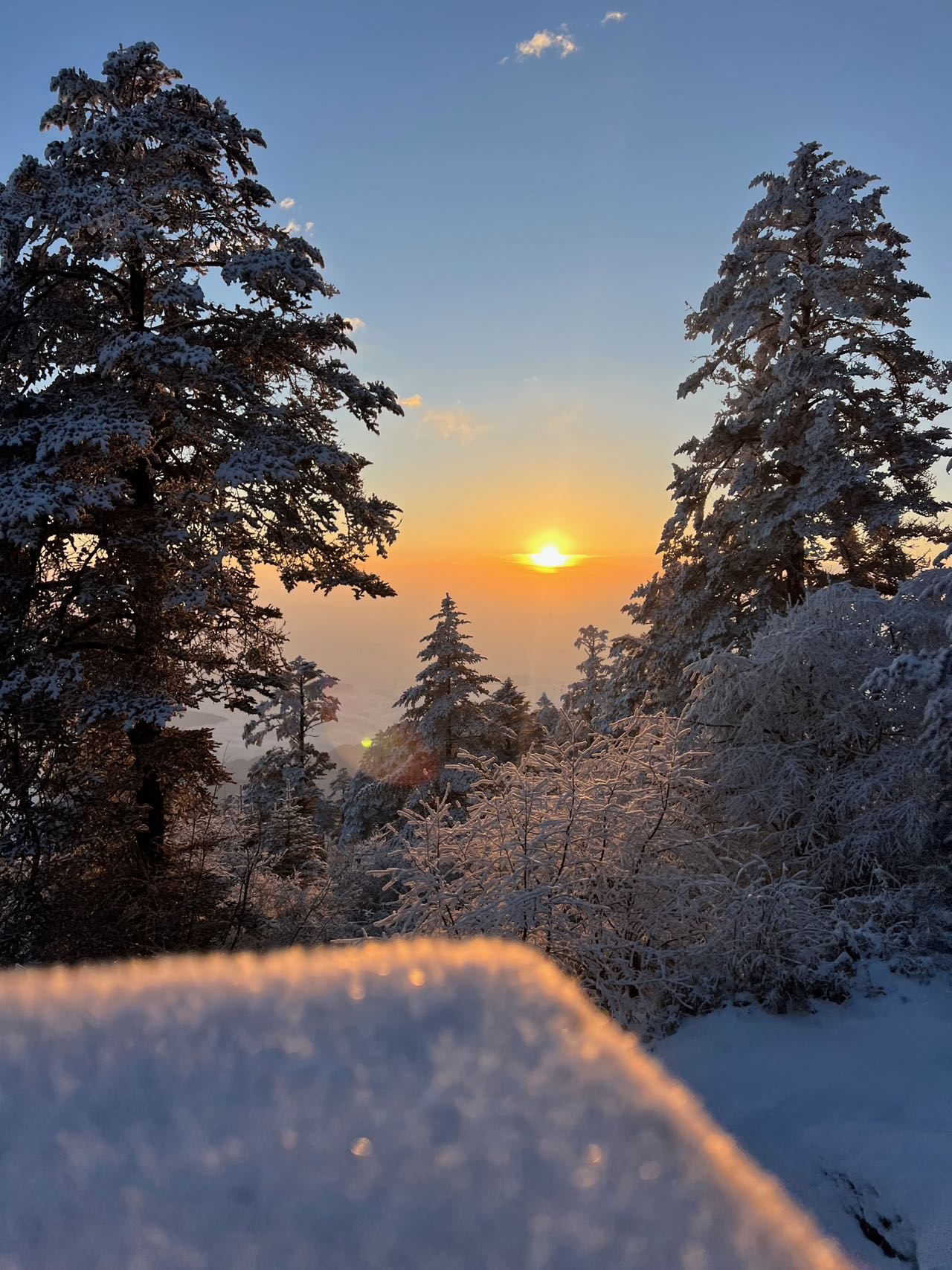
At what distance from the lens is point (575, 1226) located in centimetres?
77

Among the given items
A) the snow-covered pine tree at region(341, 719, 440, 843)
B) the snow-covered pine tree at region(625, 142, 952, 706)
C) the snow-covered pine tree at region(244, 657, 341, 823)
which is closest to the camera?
the snow-covered pine tree at region(625, 142, 952, 706)

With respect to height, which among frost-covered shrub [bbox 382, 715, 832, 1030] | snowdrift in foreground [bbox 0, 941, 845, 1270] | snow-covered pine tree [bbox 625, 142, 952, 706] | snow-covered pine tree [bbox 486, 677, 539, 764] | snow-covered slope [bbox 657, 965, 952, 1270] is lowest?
snow-covered slope [bbox 657, 965, 952, 1270]

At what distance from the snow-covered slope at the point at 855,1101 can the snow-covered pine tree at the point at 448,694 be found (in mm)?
19493

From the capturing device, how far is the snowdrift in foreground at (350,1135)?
2.39ft

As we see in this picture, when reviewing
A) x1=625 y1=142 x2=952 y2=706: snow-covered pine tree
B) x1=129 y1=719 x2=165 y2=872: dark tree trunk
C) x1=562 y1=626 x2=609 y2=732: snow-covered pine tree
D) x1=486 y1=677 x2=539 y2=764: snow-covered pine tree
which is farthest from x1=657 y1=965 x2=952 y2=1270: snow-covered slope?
x1=486 y1=677 x2=539 y2=764: snow-covered pine tree

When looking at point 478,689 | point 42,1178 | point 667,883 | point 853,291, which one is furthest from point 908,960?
point 478,689

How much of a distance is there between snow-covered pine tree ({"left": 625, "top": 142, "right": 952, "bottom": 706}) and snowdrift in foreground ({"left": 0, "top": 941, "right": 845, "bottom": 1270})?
1434cm

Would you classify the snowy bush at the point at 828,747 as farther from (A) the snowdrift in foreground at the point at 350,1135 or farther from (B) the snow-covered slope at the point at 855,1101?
(A) the snowdrift in foreground at the point at 350,1135

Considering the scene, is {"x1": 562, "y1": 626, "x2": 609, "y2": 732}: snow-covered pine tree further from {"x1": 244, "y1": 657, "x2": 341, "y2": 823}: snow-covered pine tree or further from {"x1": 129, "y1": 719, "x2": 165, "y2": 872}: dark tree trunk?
{"x1": 244, "y1": 657, "x2": 341, "y2": 823}: snow-covered pine tree

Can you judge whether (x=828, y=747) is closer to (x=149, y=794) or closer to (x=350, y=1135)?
(x=149, y=794)

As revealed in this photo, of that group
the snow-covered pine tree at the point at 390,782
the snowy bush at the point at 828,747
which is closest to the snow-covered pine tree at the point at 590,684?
the snowy bush at the point at 828,747

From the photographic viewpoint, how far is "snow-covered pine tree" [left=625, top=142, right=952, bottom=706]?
13789 millimetres

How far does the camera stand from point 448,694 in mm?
24844

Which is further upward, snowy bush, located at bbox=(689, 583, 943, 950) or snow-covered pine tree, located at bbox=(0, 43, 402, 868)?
snow-covered pine tree, located at bbox=(0, 43, 402, 868)
